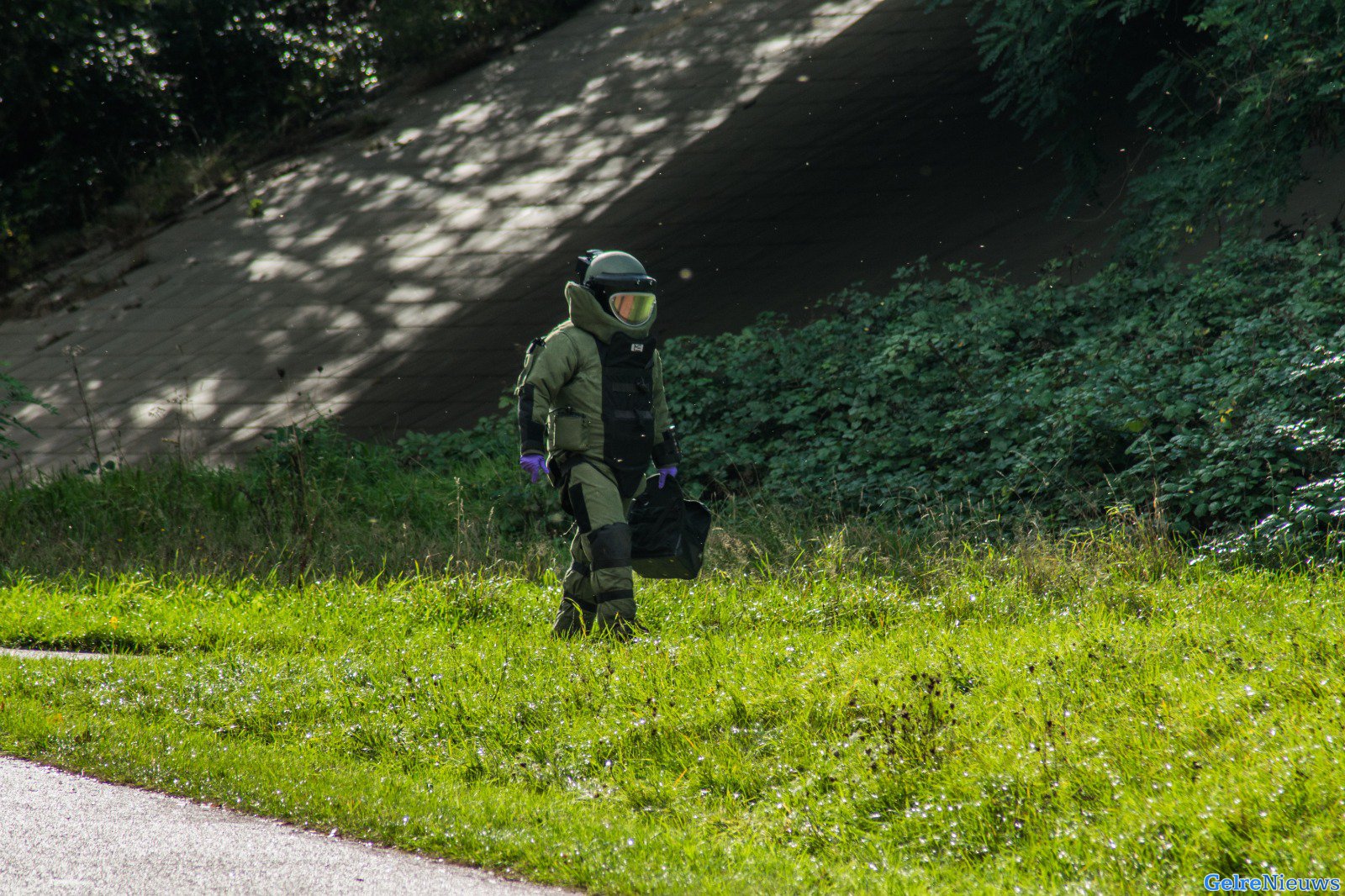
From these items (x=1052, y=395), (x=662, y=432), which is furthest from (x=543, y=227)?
(x=662, y=432)

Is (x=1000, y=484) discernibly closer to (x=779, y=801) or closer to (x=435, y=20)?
(x=779, y=801)

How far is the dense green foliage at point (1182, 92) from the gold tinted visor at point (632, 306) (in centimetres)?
553

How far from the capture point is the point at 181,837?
412cm

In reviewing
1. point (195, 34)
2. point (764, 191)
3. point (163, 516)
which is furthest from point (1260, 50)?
point (195, 34)

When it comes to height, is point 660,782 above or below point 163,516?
above

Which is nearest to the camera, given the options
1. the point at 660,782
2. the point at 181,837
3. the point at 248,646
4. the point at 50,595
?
the point at 181,837

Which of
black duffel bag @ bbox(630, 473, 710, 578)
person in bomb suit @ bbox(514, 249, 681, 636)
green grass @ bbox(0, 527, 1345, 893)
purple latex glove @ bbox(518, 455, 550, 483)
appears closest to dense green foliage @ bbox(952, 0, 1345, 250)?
green grass @ bbox(0, 527, 1345, 893)

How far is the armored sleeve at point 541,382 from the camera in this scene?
5.89m

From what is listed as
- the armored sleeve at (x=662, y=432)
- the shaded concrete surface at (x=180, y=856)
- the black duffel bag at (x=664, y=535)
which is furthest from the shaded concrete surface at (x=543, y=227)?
the shaded concrete surface at (x=180, y=856)

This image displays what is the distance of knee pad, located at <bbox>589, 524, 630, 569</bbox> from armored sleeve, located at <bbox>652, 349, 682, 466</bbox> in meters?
0.50

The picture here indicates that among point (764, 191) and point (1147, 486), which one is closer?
→ point (1147, 486)

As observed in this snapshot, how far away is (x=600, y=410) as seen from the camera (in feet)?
20.1

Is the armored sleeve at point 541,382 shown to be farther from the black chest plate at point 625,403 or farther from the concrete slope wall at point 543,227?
the concrete slope wall at point 543,227

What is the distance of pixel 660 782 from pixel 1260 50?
795 centimetres
